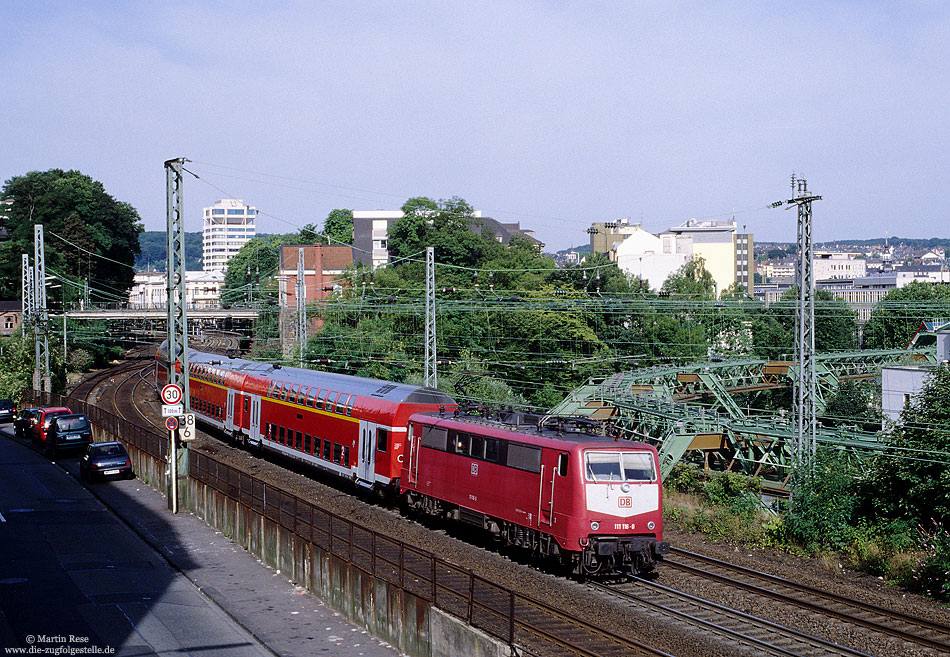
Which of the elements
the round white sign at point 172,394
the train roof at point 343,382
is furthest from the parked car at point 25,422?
the round white sign at point 172,394

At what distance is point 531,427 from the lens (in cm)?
2134

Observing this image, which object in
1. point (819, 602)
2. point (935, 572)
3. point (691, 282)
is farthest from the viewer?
point (691, 282)

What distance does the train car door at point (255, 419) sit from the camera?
36031mm

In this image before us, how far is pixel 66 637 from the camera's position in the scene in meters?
14.5

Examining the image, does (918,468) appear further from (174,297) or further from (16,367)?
(16,367)

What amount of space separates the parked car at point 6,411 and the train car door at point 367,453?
110 feet

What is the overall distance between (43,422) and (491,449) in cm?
2564

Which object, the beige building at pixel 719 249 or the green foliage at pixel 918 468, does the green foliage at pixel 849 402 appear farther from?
the beige building at pixel 719 249

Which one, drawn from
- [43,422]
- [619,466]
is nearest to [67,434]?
[43,422]

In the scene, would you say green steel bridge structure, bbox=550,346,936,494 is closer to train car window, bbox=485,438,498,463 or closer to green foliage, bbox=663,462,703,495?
green foliage, bbox=663,462,703,495

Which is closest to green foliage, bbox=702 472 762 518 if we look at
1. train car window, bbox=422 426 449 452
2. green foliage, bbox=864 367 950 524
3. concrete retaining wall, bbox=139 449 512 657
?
green foliage, bbox=864 367 950 524

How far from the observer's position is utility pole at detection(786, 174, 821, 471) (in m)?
23.8

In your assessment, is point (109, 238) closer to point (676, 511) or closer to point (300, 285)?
point (300, 285)

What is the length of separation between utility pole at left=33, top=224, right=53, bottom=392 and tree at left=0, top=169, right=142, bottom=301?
33.9 metres
